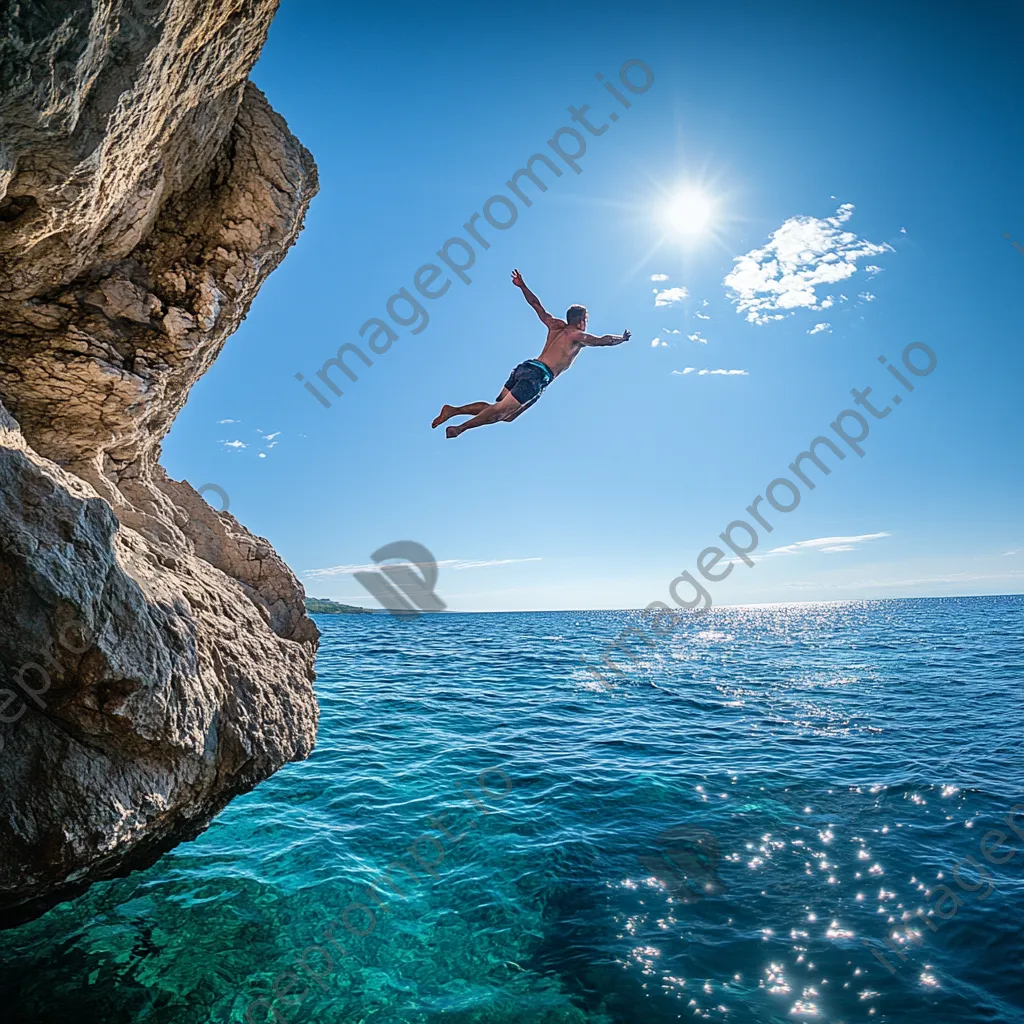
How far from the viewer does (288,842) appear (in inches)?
296

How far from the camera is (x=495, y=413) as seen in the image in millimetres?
7750

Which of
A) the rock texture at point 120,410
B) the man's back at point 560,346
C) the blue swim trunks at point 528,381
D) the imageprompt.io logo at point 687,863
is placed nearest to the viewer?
the rock texture at point 120,410

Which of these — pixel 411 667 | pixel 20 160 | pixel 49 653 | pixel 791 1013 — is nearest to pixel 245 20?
pixel 20 160

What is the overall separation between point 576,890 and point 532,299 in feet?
24.6

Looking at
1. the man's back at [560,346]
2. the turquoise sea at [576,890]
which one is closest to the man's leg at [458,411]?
the man's back at [560,346]

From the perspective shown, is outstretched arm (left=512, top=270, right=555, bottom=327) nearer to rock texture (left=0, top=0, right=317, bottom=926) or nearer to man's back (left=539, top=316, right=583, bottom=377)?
man's back (left=539, top=316, right=583, bottom=377)

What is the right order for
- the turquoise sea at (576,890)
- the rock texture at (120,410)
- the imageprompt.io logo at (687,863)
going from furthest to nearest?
the imageprompt.io logo at (687,863) → the turquoise sea at (576,890) → the rock texture at (120,410)

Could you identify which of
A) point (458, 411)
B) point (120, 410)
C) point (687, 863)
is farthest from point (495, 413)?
point (687, 863)

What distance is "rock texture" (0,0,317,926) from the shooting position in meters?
3.44

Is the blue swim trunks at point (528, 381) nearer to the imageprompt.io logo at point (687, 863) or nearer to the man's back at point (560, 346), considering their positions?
the man's back at point (560, 346)

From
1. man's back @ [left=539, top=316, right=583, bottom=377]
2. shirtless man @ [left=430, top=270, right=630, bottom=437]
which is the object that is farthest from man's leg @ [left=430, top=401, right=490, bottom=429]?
man's back @ [left=539, top=316, right=583, bottom=377]

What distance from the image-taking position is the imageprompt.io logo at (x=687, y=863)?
261 inches

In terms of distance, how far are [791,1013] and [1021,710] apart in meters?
13.6

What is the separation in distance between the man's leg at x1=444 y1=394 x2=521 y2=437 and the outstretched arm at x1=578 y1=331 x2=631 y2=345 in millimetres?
1358
